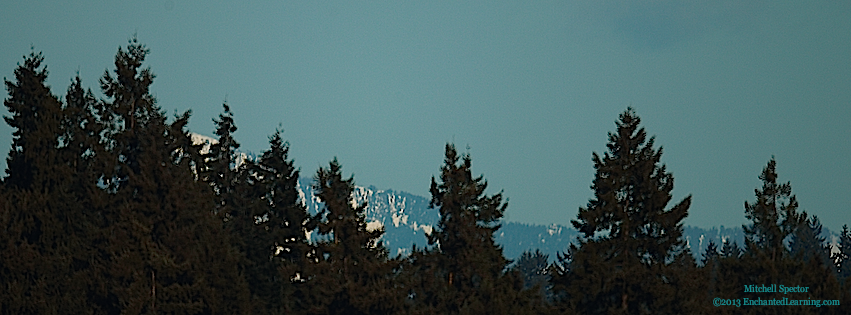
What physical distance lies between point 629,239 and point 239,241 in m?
18.2

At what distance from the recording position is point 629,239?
4844 cm

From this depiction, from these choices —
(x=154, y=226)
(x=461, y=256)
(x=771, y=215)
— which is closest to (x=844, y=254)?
(x=771, y=215)

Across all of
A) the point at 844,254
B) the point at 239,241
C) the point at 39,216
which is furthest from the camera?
the point at 844,254

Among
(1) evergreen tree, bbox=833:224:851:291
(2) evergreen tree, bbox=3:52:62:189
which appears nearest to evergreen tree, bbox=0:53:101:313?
(2) evergreen tree, bbox=3:52:62:189

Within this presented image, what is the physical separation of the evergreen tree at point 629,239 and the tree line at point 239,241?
63 millimetres

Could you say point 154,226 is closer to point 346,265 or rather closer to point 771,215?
point 346,265

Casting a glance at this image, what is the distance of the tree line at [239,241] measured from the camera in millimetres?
43250

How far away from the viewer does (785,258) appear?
2285 inches

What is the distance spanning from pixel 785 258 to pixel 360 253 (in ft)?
79.9

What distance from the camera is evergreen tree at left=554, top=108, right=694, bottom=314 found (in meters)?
47.9

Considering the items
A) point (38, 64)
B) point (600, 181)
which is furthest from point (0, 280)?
point (600, 181)

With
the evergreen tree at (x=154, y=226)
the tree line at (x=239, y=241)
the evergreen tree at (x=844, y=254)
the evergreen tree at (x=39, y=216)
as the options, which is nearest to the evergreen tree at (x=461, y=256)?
the tree line at (x=239, y=241)

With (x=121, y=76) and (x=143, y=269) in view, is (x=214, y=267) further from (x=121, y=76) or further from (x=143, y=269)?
(x=121, y=76)

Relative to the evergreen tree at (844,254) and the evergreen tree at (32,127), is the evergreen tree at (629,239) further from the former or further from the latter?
the evergreen tree at (844,254)
